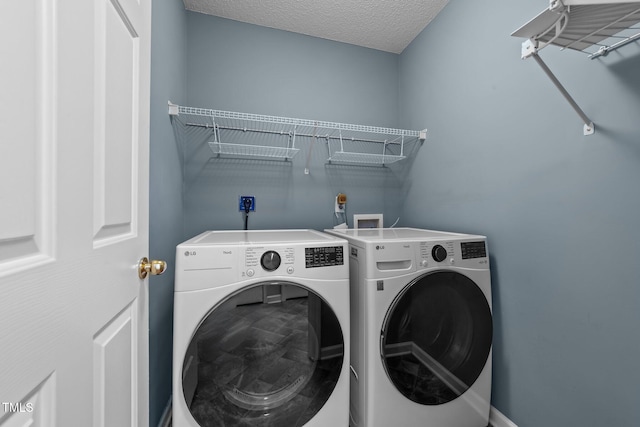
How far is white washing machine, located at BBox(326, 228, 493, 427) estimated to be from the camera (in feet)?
3.86

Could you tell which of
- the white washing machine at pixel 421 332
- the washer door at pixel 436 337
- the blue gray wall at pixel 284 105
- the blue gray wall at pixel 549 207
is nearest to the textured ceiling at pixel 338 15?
the blue gray wall at pixel 284 105

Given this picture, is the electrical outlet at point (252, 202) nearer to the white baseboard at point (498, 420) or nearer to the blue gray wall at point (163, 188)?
the blue gray wall at point (163, 188)

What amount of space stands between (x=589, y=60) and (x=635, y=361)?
A: 3.67 feet

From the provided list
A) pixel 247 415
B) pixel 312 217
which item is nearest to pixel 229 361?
pixel 247 415

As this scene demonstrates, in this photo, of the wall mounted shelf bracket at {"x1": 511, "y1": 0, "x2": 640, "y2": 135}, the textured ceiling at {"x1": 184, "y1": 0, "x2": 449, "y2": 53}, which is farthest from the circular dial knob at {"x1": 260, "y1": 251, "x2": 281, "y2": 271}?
the textured ceiling at {"x1": 184, "y1": 0, "x2": 449, "y2": 53}

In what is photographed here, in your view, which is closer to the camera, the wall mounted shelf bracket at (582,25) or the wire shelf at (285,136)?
the wall mounted shelf bracket at (582,25)

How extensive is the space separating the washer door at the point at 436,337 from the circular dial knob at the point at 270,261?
1.84ft

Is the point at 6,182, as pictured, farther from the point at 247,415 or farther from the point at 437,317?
the point at 437,317

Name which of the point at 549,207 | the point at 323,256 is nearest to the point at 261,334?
the point at 323,256

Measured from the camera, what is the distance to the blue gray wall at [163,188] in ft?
3.76

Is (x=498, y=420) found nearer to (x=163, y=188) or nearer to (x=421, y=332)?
(x=421, y=332)

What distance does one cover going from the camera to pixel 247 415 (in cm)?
106

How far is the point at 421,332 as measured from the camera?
3.97 ft

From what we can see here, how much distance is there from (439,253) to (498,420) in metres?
A: 0.94
